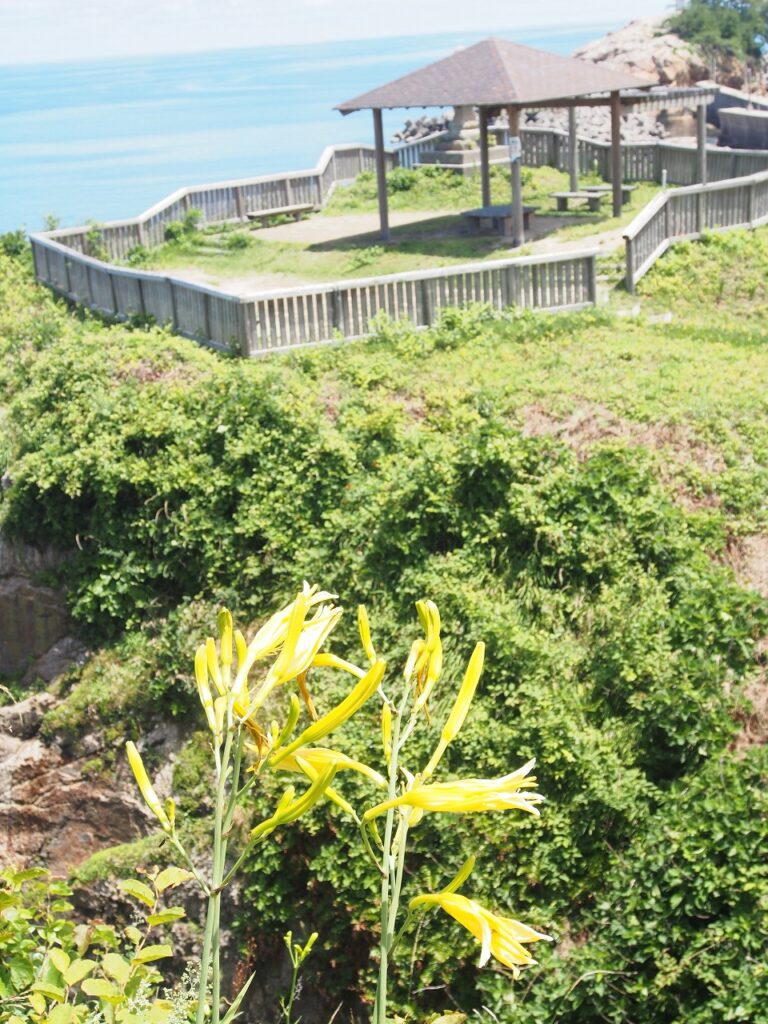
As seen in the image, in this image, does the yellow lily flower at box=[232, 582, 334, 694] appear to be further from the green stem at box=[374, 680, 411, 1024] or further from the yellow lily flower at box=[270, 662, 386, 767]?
the green stem at box=[374, 680, 411, 1024]

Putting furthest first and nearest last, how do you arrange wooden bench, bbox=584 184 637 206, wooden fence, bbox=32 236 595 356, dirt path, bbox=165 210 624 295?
wooden bench, bbox=584 184 637 206 < dirt path, bbox=165 210 624 295 < wooden fence, bbox=32 236 595 356

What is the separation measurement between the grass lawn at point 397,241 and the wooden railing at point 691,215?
1.90 metres

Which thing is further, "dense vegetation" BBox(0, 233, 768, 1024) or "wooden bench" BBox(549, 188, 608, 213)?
"wooden bench" BBox(549, 188, 608, 213)

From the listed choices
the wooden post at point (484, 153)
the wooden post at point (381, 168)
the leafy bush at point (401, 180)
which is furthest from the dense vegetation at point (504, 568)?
the leafy bush at point (401, 180)

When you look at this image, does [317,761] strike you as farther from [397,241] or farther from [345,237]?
[345,237]

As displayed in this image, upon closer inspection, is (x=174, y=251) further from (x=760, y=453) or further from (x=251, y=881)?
(x=251, y=881)

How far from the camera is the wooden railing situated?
19.2 metres

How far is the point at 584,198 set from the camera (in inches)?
972

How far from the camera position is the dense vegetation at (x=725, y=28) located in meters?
45.8

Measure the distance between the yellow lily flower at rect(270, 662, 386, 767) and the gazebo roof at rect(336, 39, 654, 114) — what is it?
19.6 m

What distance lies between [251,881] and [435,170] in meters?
22.3

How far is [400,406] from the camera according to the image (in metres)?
13.3

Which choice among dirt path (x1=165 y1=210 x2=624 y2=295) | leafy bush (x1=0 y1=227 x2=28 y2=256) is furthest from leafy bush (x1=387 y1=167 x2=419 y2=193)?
leafy bush (x1=0 y1=227 x2=28 y2=256)

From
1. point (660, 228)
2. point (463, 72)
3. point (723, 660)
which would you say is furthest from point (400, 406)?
point (463, 72)
